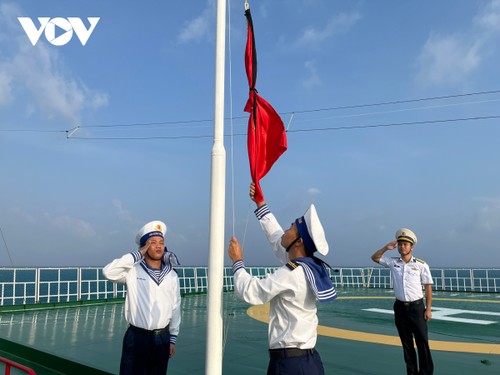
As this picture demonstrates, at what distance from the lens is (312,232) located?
2709 mm

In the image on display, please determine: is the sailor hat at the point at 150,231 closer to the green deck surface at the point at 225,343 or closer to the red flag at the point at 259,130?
the red flag at the point at 259,130

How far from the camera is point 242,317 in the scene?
34.1 feet

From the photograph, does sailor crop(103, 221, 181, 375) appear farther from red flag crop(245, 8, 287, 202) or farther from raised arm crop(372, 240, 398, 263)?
raised arm crop(372, 240, 398, 263)

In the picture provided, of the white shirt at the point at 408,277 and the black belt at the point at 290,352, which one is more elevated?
the white shirt at the point at 408,277

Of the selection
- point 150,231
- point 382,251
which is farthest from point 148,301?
point 382,251

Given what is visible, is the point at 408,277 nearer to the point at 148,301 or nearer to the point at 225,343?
the point at 225,343

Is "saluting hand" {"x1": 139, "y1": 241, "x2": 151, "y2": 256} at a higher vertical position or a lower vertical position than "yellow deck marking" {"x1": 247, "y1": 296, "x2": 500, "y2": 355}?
higher

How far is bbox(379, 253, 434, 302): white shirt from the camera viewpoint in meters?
5.12

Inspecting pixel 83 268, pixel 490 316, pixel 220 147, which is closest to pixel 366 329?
pixel 490 316

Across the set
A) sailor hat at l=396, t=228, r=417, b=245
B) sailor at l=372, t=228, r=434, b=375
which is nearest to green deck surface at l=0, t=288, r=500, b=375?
sailor at l=372, t=228, r=434, b=375

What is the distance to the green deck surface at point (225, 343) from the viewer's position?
5.51 metres

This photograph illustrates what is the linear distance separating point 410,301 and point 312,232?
310 cm

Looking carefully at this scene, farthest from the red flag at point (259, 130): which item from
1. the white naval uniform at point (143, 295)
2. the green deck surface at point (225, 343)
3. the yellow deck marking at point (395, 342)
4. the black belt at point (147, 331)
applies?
the yellow deck marking at point (395, 342)

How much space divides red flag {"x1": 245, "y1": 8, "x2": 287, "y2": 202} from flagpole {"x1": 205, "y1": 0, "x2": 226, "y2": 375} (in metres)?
0.37
